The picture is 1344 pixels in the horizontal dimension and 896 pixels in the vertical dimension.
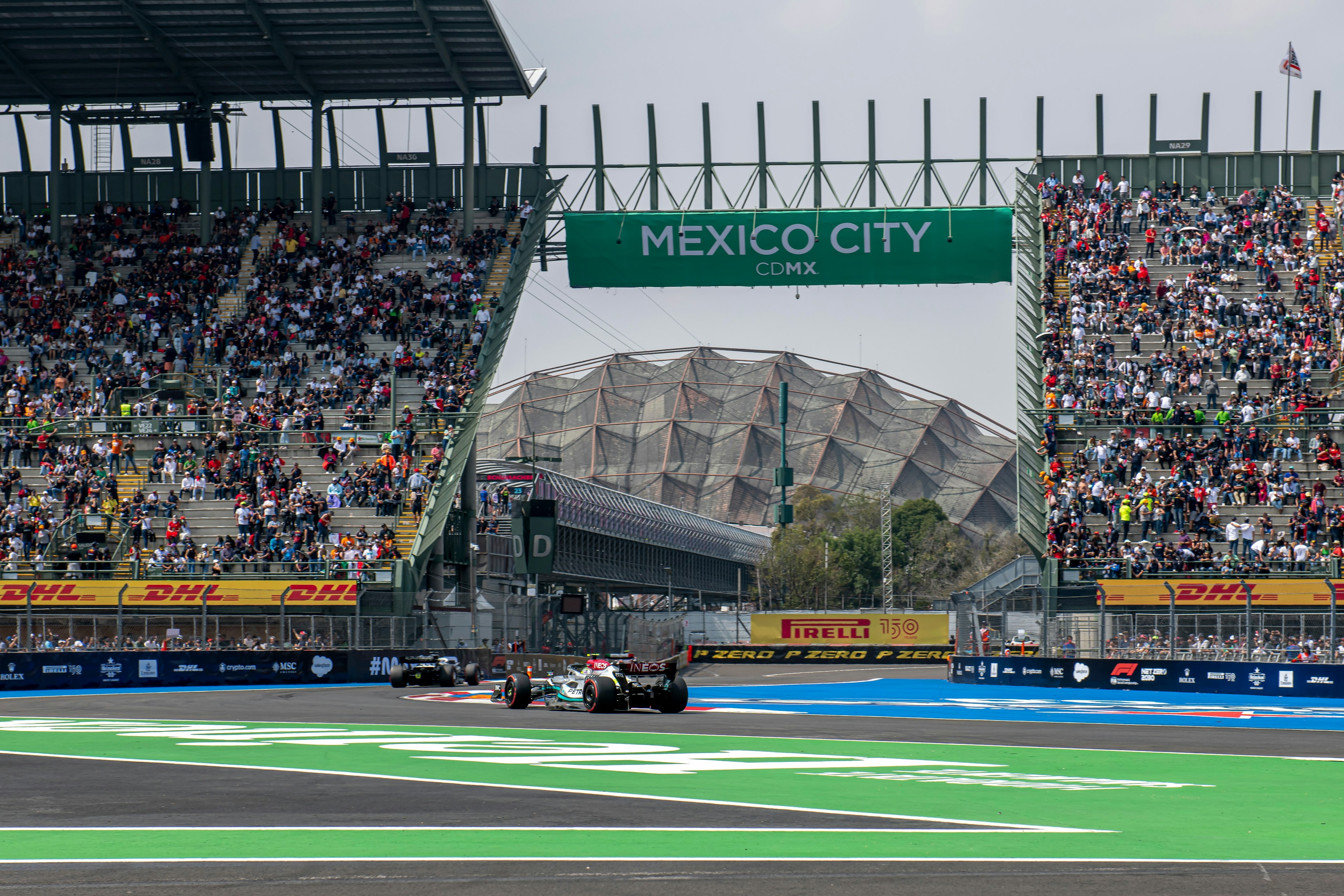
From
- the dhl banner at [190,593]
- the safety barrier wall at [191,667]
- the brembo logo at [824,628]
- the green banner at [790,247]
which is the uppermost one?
the green banner at [790,247]

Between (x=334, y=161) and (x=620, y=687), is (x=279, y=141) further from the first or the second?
(x=620, y=687)

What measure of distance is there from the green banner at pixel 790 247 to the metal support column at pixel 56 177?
19.1m

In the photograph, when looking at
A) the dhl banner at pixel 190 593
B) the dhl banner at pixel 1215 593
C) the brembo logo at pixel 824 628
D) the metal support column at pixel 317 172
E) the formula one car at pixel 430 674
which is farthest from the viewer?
the brembo logo at pixel 824 628

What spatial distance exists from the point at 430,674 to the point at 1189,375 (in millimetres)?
25914

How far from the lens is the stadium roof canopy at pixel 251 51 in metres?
47.7

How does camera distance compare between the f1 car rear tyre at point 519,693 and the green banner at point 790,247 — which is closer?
the f1 car rear tyre at point 519,693

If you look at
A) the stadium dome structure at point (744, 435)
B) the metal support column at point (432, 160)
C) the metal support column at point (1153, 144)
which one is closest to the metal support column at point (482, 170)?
the metal support column at point (432, 160)

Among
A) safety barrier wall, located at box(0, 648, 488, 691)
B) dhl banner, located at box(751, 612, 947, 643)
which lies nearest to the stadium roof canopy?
safety barrier wall, located at box(0, 648, 488, 691)

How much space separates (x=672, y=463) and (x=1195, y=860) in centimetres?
12964

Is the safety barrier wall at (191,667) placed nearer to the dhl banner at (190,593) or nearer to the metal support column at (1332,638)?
the dhl banner at (190,593)

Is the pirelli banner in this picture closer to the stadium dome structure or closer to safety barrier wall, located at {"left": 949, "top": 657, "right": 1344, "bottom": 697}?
safety barrier wall, located at {"left": 949, "top": 657, "right": 1344, "bottom": 697}

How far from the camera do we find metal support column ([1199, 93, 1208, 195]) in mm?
53281

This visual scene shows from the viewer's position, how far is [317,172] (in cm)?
5359

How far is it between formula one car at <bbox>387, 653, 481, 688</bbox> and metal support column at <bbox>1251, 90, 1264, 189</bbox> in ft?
116
